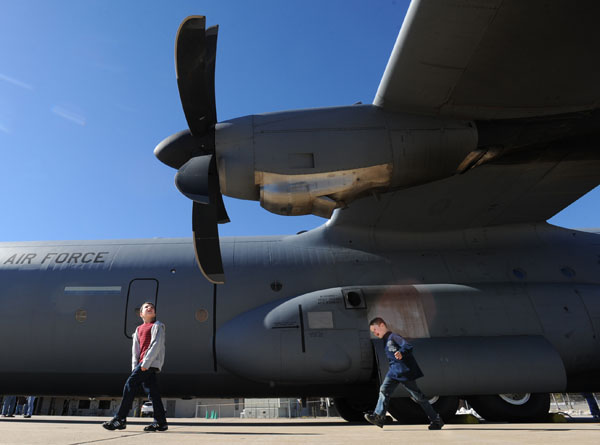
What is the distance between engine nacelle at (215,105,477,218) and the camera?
224 inches

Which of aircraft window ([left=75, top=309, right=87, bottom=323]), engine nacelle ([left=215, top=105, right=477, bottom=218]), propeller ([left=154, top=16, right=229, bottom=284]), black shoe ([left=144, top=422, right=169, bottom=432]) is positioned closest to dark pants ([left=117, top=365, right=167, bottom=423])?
black shoe ([left=144, top=422, right=169, bottom=432])

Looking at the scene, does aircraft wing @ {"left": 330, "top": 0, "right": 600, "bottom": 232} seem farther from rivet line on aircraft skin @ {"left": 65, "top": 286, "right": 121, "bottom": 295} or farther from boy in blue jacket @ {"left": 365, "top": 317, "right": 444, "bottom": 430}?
rivet line on aircraft skin @ {"left": 65, "top": 286, "right": 121, "bottom": 295}

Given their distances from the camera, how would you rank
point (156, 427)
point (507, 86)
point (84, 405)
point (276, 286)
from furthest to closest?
point (84, 405), point (276, 286), point (507, 86), point (156, 427)

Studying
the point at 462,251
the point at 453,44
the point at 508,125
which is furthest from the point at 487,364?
the point at 453,44

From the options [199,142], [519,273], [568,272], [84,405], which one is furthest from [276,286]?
[84,405]

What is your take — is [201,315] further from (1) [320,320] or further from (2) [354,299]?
(2) [354,299]

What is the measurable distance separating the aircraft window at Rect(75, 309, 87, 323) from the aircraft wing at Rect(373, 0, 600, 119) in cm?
682

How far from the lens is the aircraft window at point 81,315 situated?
8141 millimetres

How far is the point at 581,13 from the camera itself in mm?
4695

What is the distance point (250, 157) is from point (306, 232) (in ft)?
13.7

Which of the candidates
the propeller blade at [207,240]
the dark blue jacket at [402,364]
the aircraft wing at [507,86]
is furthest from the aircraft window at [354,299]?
the propeller blade at [207,240]

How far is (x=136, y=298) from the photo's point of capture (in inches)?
328

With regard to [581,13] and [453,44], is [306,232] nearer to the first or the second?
[453,44]

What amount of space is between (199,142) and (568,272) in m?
8.06
